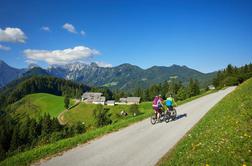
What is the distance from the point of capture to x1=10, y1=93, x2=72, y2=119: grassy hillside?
463ft

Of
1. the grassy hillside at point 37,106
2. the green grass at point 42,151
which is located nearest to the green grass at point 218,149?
the green grass at point 42,151

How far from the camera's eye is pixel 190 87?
103 metres

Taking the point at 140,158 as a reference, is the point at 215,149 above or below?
above

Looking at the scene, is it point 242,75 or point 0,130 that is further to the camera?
point 242,75

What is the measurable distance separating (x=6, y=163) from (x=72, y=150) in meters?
3.26

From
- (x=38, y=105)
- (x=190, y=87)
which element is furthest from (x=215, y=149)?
(x=38, y=105)

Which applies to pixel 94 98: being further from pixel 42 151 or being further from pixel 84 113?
pixel 42 151

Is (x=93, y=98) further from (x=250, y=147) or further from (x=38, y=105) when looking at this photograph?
(x=250, y=147)

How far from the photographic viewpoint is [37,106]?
156 meters

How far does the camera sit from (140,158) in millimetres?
9242

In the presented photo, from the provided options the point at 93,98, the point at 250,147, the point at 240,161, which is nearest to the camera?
the point at 240,161

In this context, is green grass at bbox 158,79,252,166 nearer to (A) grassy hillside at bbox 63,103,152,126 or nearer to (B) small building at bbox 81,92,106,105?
(A) grassy hillside at bbox 63,103,152,126

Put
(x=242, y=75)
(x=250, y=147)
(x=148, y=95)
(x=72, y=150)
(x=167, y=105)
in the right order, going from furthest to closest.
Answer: (x=148, y=95), (x=242, y=75), (x=167, y=105), (x=72, y=150), (x=250, y=147)

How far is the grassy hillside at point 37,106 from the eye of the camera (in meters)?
141
